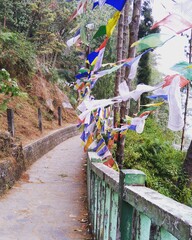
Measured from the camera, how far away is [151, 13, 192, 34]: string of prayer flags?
1157mm

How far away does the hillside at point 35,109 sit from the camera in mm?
8617

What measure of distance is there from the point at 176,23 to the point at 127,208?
3.62ft

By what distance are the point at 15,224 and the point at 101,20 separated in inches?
666

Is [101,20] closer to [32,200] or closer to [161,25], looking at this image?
[32,200]

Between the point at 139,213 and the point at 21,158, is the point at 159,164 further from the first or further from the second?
the point at 139,213

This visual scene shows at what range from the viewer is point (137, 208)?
153 cm

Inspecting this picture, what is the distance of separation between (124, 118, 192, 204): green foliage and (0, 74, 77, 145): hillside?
2.94 m

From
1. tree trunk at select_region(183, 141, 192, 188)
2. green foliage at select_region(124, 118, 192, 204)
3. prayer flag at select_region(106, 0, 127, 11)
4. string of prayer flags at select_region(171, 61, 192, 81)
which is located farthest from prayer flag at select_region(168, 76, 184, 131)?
tree trunk at select_region(183, 141, 192, 188)

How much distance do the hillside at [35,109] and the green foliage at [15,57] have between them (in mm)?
686

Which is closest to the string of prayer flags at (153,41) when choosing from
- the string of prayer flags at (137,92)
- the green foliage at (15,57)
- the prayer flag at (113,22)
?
the string of prayer flags at (137,92)

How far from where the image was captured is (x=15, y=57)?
1093 centimetres

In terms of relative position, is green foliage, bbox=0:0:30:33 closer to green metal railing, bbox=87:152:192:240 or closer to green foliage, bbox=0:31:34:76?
green foliage, bbox=0:31:34:76

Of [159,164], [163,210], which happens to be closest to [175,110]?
[163,210]

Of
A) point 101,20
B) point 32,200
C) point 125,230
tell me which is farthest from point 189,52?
point 125,230
